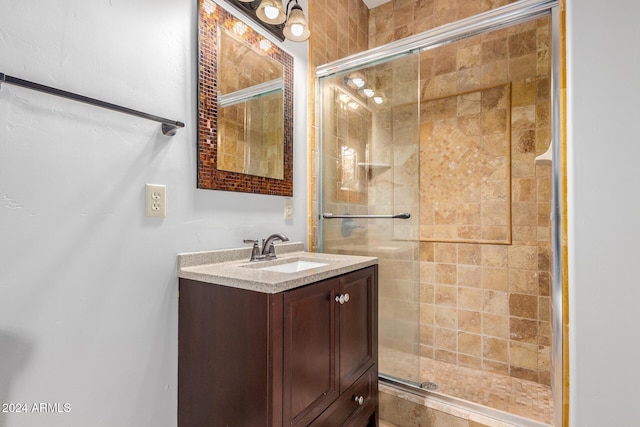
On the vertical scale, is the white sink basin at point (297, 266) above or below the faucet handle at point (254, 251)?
below

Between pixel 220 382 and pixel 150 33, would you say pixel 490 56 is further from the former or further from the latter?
pixel 220 382

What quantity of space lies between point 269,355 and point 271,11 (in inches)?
55.0

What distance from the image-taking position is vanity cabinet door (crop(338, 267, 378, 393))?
1.27 m

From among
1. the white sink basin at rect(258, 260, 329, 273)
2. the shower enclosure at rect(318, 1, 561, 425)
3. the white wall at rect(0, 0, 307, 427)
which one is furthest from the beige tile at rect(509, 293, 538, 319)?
the white wall at rect(0, 0, 307, 427)

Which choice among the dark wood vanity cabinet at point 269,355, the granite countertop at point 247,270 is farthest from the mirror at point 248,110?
the dark wood vanity cabinet at point 269,355

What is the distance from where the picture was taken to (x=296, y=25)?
147cm

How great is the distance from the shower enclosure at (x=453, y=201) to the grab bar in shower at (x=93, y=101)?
3.42ft

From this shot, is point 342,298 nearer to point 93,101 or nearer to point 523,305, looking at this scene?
point 93,101

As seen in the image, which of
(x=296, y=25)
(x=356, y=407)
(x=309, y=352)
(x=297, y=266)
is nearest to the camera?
(x=309, y=352)

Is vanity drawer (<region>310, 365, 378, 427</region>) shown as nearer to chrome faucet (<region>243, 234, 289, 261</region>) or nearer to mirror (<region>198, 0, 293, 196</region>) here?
chrome faucet (<region>243, 234, 289, 261</region>)

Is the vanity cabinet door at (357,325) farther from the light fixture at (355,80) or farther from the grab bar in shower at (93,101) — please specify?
the light fixture at (355,80)

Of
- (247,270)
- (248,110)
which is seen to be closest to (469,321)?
(247,270)

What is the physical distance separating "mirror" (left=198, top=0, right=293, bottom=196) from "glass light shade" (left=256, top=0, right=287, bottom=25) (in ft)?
0.41

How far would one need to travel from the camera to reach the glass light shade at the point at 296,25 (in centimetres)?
145
